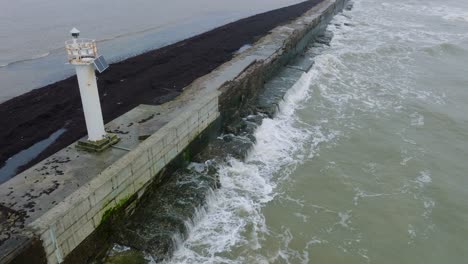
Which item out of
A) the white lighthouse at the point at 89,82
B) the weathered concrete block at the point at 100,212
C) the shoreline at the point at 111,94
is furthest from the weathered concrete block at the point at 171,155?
the shoreline at the point at 111,94

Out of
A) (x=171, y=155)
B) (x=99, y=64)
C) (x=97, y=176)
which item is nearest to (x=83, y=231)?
(x=97, y=176)

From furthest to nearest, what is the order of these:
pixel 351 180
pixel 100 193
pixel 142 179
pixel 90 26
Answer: pixel 90 26 → pixel 351 180 → pixel 142 179 → pixel 100 193

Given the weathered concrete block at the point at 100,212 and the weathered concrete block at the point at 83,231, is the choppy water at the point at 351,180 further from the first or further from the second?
the weathered concrete block at the point at 83,231

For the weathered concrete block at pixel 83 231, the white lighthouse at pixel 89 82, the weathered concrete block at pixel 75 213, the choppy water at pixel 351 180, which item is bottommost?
the choppy water at pixel 351 180

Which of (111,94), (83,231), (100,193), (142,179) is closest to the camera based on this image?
(83,231)

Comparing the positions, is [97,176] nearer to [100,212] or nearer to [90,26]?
[100,212]

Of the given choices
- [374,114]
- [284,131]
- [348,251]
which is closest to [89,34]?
[284,131]
